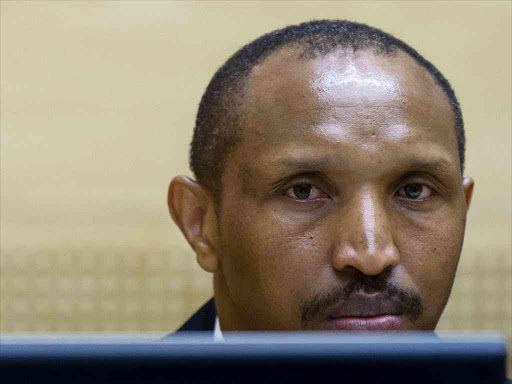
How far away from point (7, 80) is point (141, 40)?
2.88ft

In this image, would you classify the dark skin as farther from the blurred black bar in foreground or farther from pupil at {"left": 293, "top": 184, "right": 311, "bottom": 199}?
the blurred black bar in foreground

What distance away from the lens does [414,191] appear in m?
2.18

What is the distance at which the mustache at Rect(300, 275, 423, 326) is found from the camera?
197cm

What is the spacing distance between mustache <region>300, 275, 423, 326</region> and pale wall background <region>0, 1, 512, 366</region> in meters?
3.71

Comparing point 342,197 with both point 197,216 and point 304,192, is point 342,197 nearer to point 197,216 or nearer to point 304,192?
point 304,192

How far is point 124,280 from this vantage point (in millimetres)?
5770

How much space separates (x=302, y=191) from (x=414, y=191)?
26cm

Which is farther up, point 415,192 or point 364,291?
point 415,192

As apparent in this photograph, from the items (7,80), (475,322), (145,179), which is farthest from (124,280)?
(475,322)

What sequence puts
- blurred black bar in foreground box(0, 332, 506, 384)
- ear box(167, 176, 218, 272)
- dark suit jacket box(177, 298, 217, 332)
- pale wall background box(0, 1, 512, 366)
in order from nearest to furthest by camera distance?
blurred black bar in foreground box(0, 332, 506, 384) → ear box(167, 176, 218, 272) → dark suit jacket box(177, 298, 217, 332) → pale wall background box(0, 1, 512, 366)

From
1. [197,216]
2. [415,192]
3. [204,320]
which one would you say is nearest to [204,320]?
[204,320]

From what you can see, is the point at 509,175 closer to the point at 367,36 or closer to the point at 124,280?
the point at 124,280

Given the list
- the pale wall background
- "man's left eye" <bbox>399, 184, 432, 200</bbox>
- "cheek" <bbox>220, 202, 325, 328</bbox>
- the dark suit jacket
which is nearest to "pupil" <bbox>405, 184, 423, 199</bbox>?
"man's left eye" <bbox>399, 184, 432, 200</bbox>

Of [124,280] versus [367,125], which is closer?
[367,125]
